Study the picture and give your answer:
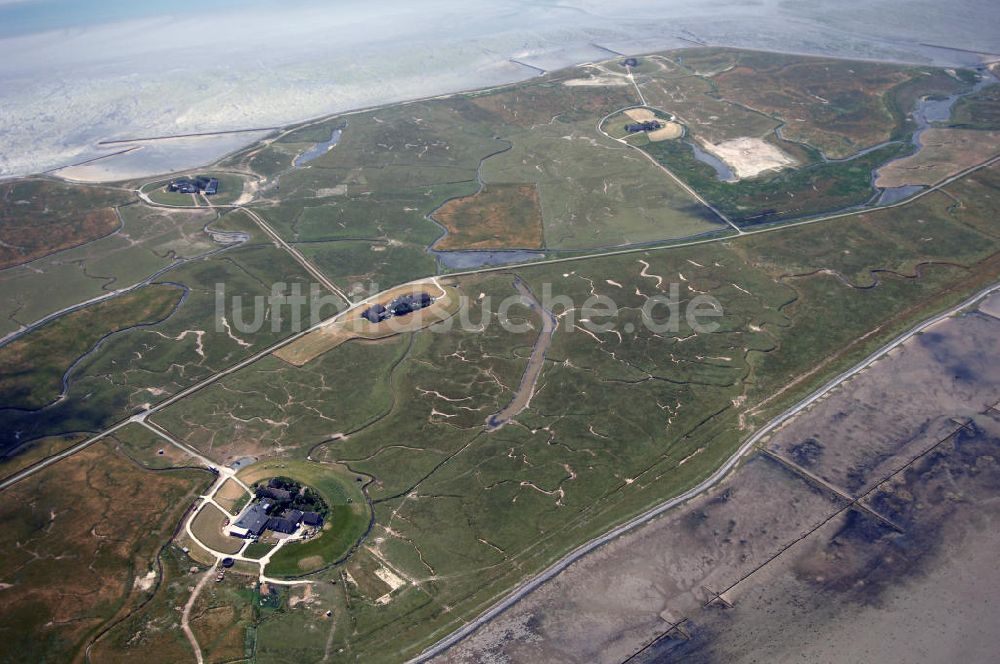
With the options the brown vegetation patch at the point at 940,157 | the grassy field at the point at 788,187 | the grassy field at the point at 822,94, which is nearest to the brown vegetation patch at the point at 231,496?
the grassy field at the point at 788,187

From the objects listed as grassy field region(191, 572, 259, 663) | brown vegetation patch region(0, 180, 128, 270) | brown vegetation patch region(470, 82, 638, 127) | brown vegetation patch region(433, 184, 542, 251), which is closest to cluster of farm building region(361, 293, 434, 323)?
brown vegetation patch region(433, 184, 542, 251)

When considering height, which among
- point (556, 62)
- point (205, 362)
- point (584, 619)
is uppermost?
point (556, 62)

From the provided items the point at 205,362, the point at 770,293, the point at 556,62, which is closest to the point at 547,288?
the point at 770,293

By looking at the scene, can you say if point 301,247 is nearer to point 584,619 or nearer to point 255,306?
point 255,306

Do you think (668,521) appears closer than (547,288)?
Yes

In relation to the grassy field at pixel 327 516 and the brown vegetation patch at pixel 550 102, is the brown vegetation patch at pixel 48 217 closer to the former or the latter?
the grassy field at pixel 327 516

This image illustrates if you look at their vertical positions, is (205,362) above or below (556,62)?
below

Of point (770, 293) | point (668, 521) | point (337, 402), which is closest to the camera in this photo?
point (668, 521)

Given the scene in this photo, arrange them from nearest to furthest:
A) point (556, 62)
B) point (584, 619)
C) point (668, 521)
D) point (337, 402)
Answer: point (584, 619), point (668, 521), point (337, 402), point (556, 62)
